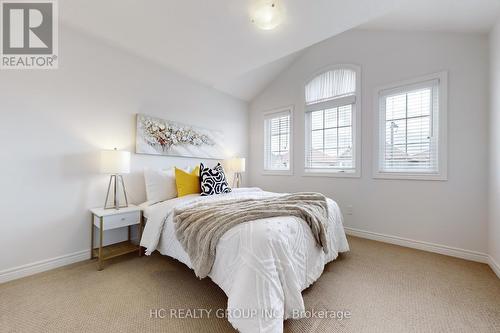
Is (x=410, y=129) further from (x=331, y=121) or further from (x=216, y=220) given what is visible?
(x=216, y=220)

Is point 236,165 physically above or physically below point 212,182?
above

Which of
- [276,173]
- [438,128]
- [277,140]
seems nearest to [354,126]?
[438,128]

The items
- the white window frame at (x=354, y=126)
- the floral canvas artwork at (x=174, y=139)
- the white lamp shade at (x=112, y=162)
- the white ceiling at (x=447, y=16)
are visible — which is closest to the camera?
the white ceiling at (x=447, y=16)

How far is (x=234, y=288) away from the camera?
1.29 metres

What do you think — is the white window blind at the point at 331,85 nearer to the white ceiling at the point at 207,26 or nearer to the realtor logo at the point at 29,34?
the white ceiling at the point at 207,26

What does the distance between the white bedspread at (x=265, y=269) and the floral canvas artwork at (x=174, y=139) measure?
1743mm

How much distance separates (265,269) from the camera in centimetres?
127

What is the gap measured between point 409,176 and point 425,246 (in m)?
0.90

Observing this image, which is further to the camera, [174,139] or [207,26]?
[174,139]

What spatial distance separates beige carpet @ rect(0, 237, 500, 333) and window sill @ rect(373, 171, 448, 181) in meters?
0.96

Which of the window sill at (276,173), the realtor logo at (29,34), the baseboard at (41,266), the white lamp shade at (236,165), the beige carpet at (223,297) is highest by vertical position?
the realtor logo at (29,34)

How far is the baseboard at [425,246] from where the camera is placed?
241 centimetres

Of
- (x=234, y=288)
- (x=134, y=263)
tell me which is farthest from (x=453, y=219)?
(x=134, y=263)

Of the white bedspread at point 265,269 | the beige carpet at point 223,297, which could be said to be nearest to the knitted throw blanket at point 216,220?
the white bedspread at point 265,269
